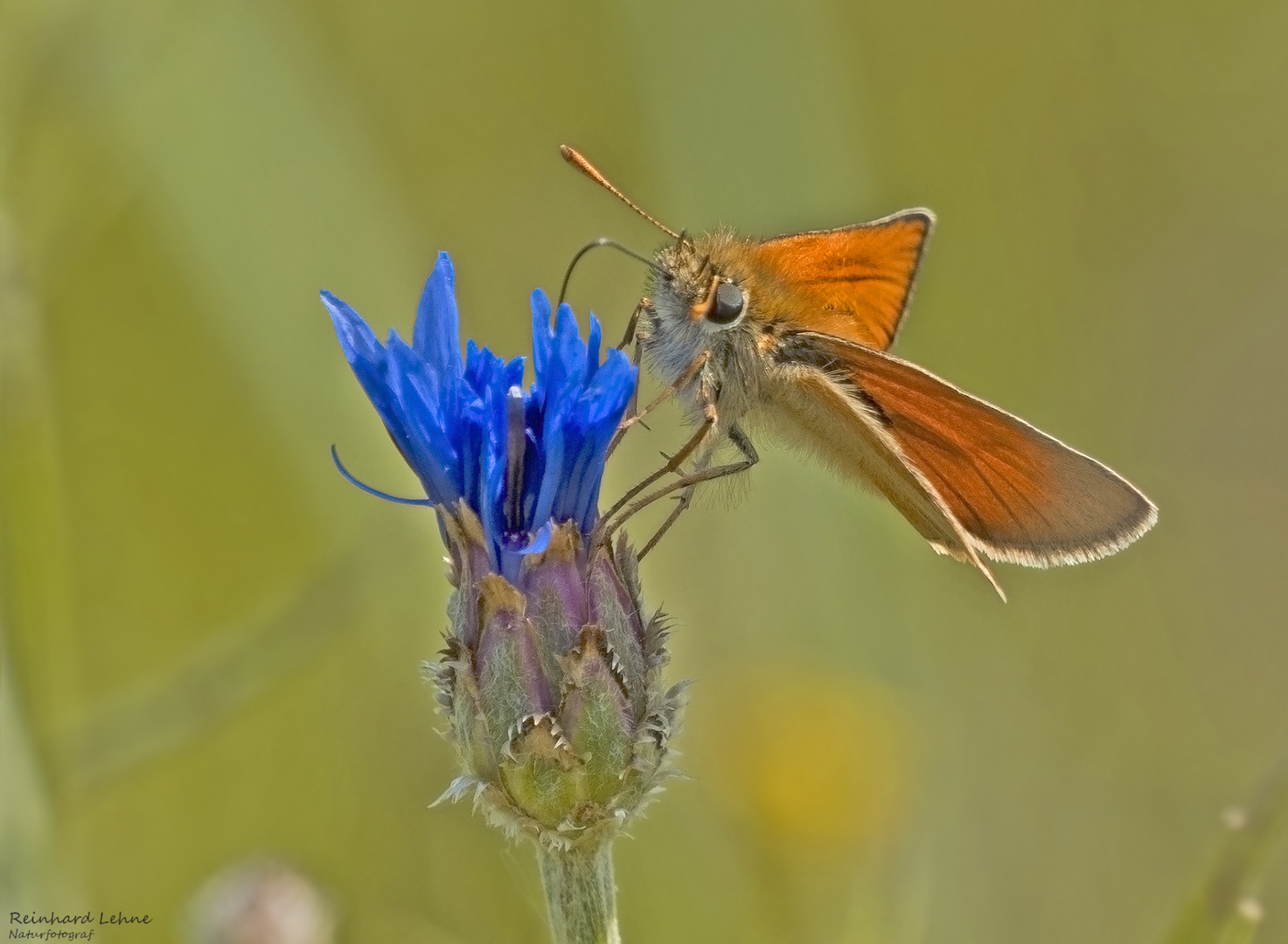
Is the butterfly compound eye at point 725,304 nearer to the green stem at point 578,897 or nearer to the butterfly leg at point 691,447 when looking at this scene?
the butterfly leg at point 691,447

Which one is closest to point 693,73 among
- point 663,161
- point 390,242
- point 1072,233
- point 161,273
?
point 663,161

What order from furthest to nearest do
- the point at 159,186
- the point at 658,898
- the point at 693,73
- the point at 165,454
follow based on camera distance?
the point at 165,454 < the point at 693,73 < the point at 159,186 < the point at 658,898

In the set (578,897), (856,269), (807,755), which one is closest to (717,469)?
(856,269)

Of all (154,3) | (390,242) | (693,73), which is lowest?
(390,242)

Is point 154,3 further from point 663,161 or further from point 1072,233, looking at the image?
point 1072,233

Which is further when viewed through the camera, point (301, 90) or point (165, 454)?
point (165, 454)

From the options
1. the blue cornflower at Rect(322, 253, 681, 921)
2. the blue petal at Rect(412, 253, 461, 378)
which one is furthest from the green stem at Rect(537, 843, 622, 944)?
the blue petal at Rect(412, 253, 461, 378)

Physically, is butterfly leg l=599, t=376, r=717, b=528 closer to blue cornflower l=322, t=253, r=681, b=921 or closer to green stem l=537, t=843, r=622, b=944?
blue cornflower l=322, t=253, r=681, b=921
